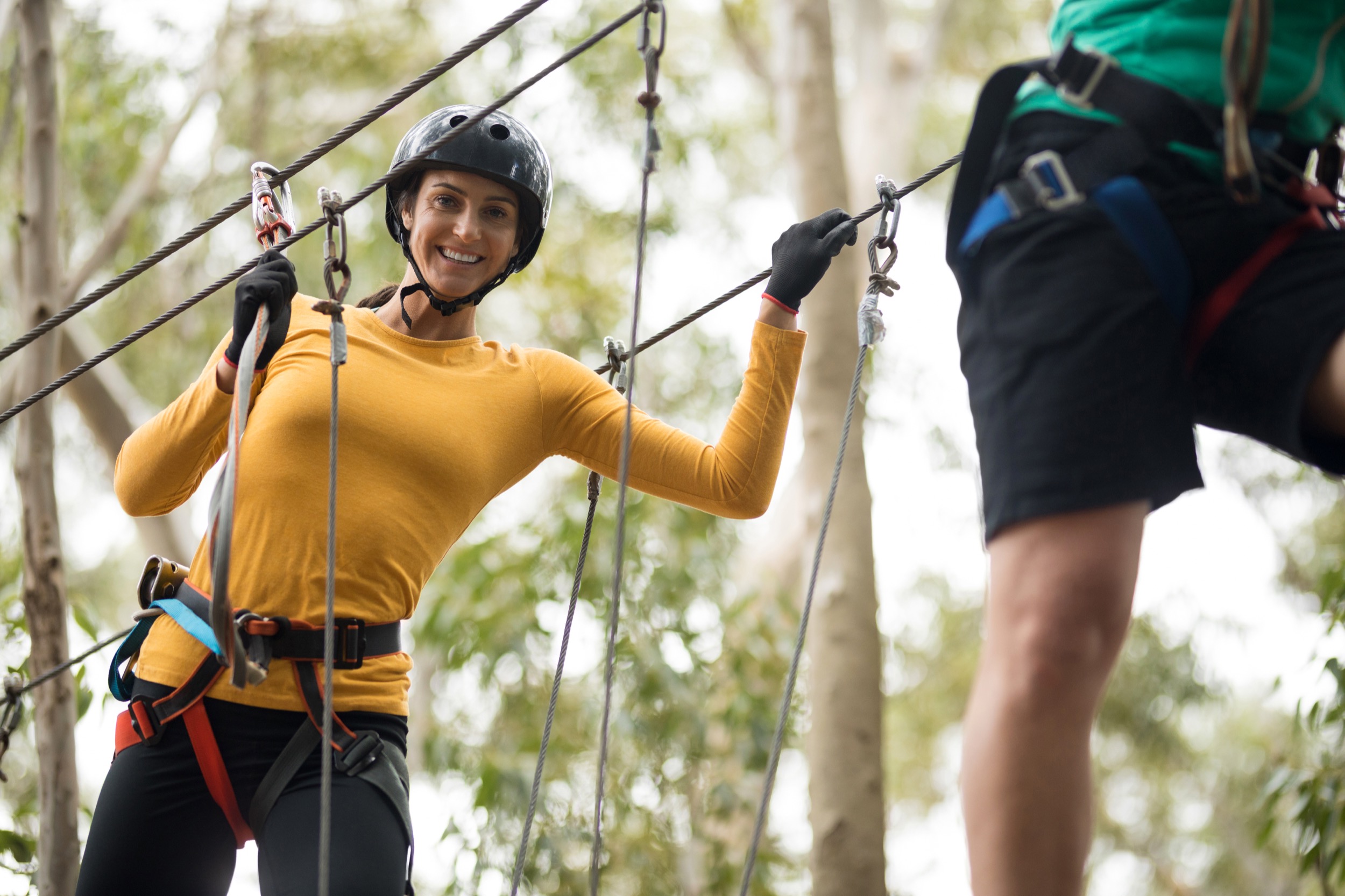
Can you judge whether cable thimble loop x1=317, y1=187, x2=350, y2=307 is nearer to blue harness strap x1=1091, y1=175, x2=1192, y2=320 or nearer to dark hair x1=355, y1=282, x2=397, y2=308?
dark hair x1=355, y1=282, x2=397, y2=308

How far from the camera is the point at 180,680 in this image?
1.58 meters

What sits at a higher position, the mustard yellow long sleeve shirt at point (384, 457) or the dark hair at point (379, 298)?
the dark hair at point (379, 298)

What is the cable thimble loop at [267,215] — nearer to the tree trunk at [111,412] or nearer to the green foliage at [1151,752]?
the tree trunk at [111,412]

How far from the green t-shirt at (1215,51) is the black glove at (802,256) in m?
0.71

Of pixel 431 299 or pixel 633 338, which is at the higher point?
pixel 431 299

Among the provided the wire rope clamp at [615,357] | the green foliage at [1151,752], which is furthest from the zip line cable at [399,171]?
the green foliage at [1151,752]

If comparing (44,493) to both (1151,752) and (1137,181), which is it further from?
(1151,752)

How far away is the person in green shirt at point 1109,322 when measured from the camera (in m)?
0.90

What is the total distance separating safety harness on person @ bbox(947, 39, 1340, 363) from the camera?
0.97 metres

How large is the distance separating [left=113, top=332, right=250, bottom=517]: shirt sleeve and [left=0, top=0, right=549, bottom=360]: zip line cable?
0.78 feet

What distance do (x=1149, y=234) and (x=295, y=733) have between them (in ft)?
3.86

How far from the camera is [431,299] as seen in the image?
71.2 inches

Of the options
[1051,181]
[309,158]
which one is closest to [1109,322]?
[1051,181]

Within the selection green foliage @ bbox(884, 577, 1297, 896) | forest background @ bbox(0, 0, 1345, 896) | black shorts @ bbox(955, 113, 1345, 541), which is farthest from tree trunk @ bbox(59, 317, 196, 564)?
green foliage @ bbox(884, 577, 1297, 896)
